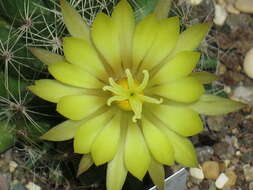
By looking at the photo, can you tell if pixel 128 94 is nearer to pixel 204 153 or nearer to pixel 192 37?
pixel 192 37

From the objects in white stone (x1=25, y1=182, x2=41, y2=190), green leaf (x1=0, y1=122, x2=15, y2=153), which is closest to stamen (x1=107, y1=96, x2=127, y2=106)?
green leaf (x1=0, y1=122, x2=15, y2=153)

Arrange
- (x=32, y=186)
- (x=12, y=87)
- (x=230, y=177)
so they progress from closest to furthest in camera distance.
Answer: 1. (x=12, y=87)
2. (x=32, y=186)
3. (x=230, y=177)

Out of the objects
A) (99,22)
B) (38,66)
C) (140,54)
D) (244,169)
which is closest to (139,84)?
(140,54)

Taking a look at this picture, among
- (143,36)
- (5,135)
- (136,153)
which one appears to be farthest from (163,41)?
(5,135)

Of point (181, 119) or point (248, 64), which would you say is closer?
point (181, 119)

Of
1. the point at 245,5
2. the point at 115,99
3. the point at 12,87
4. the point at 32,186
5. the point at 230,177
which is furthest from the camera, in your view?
the point at 245,5

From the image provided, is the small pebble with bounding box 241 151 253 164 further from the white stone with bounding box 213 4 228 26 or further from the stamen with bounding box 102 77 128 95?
the stamen with bounding box 102 77 128 95
